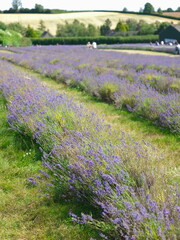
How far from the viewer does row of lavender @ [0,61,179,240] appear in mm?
1882

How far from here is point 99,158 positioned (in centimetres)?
260

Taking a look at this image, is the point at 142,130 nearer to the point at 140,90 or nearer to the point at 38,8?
the point at 140,90

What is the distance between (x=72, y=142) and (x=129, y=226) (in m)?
1.27

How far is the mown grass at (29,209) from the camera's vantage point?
2340 millimetres

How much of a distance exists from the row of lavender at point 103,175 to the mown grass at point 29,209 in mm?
117

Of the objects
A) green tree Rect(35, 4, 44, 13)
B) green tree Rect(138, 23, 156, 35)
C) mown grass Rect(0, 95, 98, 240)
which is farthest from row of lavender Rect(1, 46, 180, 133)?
green tree Rect(35, 4, 44, 13)

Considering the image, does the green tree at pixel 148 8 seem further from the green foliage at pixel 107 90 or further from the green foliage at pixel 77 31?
the green foliage at pixel 107 90

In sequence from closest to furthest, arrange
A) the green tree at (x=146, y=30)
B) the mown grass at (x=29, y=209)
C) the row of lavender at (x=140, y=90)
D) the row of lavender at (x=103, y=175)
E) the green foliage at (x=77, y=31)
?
the row of lavender at (x=103, y=175) → the mown grass at (x=29, y=209) → the row of lavender at (x=140, y=90) → the green tree at (x=146, y=30) → the green foliage at (x=77, y=31)

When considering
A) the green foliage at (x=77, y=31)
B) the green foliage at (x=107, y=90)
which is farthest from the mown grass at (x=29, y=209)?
the green foliage at (x=77, y=31)

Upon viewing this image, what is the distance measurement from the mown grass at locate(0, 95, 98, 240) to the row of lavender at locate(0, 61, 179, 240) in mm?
117

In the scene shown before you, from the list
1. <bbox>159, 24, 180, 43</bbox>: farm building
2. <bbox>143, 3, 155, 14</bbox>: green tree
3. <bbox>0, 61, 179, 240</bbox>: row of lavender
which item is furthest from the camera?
<bbox>143, 3, 155, 14</bbox>: green tree

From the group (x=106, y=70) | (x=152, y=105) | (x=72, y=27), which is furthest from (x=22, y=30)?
(x=152, y=105)

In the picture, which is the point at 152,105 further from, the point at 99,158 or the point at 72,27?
the point at 72,27

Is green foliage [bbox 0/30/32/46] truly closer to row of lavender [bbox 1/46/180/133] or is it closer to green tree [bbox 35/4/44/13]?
row of lavender [bbox 1/46/180/133]
